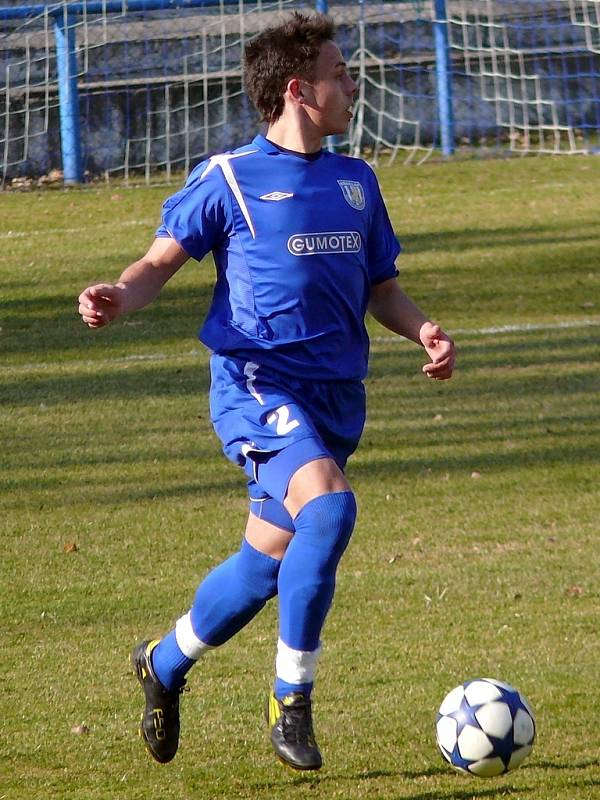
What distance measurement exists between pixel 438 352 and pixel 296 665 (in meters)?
0.95

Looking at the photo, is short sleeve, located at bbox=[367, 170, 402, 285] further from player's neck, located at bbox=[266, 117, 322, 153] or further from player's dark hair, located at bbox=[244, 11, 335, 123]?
player's dark hair, located at bbox=[244, 11, 335, 123]

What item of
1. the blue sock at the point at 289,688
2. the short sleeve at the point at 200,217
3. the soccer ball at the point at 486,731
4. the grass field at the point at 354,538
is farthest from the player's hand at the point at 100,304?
the soccer ball at the point at 486,731

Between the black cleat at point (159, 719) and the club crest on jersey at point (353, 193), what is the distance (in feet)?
4.81

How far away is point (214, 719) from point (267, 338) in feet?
4.34

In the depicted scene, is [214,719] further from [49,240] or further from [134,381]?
[49,240]

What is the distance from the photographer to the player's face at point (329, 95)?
428 cm

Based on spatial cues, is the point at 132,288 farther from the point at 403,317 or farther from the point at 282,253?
the point at 403,317

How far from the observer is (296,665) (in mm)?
3914

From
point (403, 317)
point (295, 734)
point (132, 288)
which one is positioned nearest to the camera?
point (295, 734)

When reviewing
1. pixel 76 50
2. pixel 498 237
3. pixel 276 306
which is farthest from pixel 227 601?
pixel 76 50

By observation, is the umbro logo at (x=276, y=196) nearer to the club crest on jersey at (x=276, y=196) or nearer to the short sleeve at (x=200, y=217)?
the club crest on jersey at (x=276, y=196)

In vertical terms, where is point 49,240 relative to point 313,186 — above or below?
below

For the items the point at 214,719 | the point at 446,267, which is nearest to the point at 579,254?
the point at 446,267

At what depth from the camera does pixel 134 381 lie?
31.2 ft
